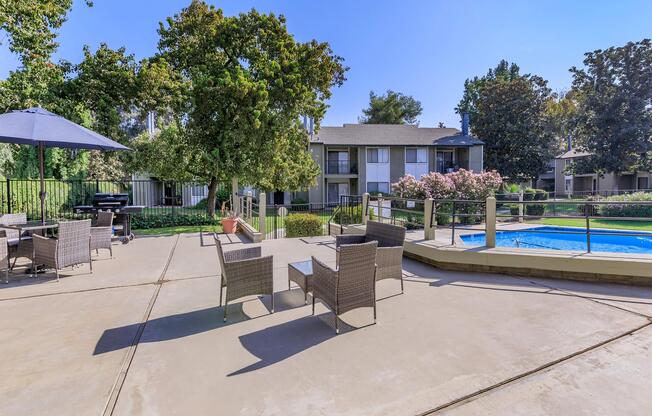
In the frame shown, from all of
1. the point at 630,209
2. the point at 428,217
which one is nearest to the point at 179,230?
the point at 428,217

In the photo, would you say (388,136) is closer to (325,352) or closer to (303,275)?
(303,275)

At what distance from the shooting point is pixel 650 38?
88.1 feet

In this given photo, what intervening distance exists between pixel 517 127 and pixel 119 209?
3355 cm

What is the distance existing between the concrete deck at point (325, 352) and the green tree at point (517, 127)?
3066 cm

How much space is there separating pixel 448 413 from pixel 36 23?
1662 centimetres

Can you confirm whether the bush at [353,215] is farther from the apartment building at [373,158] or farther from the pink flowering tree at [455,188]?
the apartment building at [373,158]

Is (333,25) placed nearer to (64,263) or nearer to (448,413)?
(64,263)

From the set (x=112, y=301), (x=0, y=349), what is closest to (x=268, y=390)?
(x=0, y=349)

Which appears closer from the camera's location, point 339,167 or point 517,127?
point 339,167

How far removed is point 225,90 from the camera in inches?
489

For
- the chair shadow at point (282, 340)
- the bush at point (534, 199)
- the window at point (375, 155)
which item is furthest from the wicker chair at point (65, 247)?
the window at point (375, 155)

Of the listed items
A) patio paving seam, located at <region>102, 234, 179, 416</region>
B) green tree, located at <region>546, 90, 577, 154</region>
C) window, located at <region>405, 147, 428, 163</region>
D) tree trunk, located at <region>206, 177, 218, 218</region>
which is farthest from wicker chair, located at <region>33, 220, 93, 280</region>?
green tree, located at <region>546, 90, 577, 154</region>


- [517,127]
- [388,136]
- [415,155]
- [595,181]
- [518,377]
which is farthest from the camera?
[595,181]

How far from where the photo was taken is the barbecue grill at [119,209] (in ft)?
30.2
